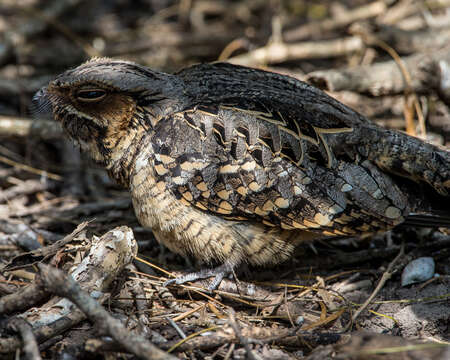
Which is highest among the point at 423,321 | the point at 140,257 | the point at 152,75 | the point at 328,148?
the point at 152,75

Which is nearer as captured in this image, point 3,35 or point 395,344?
point 395,344

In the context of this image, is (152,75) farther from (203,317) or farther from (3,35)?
(3,35)

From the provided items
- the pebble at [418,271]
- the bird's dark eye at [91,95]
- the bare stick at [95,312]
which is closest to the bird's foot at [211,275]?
the bare stick at [95,312]

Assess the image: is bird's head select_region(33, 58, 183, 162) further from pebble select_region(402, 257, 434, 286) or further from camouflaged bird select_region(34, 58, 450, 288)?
pebble select_region(402, 257, 434, 286)

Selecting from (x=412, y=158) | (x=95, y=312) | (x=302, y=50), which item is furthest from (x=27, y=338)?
(x=302, y=50)

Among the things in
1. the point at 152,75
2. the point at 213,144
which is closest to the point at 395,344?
the point at 213,144

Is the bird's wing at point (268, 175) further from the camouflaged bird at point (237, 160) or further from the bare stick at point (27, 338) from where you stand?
the bare stick at point (27, 338)
